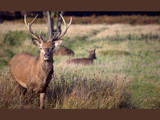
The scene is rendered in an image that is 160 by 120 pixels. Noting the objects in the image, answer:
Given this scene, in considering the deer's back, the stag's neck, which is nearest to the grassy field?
the deer's back

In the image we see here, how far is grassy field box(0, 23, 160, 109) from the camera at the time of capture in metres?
6.32

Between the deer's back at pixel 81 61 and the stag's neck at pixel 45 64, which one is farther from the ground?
the stag's neck at pixel 45 64

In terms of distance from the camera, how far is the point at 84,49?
1282 centimetres

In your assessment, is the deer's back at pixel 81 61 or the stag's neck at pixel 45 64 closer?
the stag's neck at pixel 45 64

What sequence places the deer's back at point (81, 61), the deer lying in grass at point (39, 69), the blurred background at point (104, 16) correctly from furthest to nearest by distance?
1. the deer's back at point (81, 61)
2. the blurred background at point (104, 16)
3. the deer lying in grass at point (39, 69)

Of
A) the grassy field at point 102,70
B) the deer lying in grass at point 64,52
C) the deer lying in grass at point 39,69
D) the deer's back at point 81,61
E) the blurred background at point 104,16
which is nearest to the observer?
the deer lying in grass at point 39,69

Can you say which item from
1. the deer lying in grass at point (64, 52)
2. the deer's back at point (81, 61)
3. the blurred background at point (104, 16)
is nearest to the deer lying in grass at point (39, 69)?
the blurred background at point (104, 16)

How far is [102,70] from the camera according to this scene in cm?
895

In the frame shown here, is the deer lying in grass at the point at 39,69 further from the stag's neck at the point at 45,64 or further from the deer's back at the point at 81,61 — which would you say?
the deer's back at the point at 81,61

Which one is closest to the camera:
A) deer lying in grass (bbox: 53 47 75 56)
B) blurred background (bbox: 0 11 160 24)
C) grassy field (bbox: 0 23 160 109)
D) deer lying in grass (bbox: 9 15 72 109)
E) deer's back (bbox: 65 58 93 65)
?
deer lying in grass (bbox: 9 15 72 109)

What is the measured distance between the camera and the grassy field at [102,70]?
6.32 meters

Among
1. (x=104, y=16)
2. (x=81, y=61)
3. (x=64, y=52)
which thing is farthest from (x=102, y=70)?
(x=64, y=52)

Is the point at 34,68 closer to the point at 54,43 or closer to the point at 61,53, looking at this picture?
the point at 54,43

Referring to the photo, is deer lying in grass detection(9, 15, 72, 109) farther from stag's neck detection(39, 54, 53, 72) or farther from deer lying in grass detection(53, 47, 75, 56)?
deer lying in grass detection(53, 47, 75, 56)
